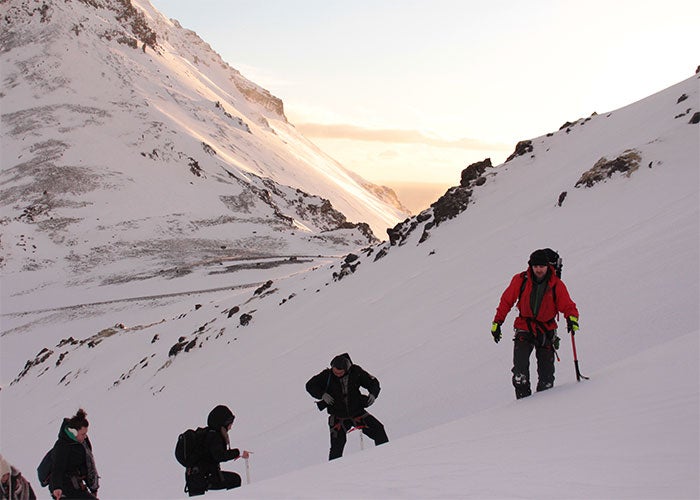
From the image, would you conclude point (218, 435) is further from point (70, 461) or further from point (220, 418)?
point (70, 461)

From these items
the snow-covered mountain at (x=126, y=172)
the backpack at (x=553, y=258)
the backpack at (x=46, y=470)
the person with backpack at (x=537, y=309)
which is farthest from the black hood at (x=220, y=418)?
the snow-covered mountain at (x=126, y=172)

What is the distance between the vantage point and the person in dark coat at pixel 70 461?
700 centimetres

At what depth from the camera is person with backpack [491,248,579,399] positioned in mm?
8000

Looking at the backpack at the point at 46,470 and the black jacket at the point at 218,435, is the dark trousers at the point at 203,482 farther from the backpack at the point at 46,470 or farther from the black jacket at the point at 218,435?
the backpack at the point at 46,470

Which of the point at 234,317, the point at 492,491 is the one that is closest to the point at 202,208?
the point at 234,317

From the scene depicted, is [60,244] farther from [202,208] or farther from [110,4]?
[110,4]

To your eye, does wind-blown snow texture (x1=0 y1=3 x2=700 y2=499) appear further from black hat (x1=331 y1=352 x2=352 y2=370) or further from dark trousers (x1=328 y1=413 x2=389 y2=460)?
black hat (x1=331 y1=352 x2=352 y2=370)

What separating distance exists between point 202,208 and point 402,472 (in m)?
74.9

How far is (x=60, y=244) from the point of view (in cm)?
6875

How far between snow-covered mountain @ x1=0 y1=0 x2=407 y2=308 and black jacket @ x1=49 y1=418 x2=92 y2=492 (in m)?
48.8

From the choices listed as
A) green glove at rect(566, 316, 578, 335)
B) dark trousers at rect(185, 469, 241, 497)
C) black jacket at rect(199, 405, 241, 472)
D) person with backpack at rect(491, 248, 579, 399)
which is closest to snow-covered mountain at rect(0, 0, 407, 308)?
dark trousers at rect(185, 469, 241, 497)

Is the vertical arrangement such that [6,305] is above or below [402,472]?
above

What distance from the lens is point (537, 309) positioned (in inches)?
319

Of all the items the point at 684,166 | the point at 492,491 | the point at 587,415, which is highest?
the point at 684,166
